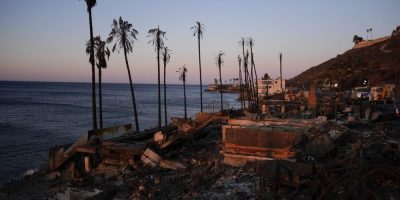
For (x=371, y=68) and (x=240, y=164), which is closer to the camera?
(x=240, y=164)

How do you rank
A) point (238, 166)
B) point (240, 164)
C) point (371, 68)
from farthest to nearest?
1. point (371, 68)
2. point (240, 164)
3. point (238, 166)

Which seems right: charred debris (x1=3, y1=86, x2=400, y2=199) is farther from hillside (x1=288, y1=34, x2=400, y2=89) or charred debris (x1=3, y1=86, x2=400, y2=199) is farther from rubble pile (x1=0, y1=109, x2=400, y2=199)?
hillside (x1=288, y1=34, x2=400, y2=89)

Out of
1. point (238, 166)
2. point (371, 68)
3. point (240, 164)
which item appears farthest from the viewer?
point (371, 68)

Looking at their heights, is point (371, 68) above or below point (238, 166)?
above

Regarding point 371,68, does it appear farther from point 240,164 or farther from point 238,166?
point 238,166

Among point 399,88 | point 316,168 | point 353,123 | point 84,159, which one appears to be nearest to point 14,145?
point 84,159

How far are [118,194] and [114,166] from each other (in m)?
6.01

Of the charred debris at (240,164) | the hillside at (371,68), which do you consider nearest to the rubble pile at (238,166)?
the charred debris at (240,164)

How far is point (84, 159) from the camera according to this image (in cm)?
1953

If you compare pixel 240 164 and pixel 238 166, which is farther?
pixel 240 164

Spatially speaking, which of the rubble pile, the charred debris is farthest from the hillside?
the rubble pile

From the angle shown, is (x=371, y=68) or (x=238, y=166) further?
(x=371, y=68)

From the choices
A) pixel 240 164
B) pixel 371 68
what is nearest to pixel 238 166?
pixel 240 164

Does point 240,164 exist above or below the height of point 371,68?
below
